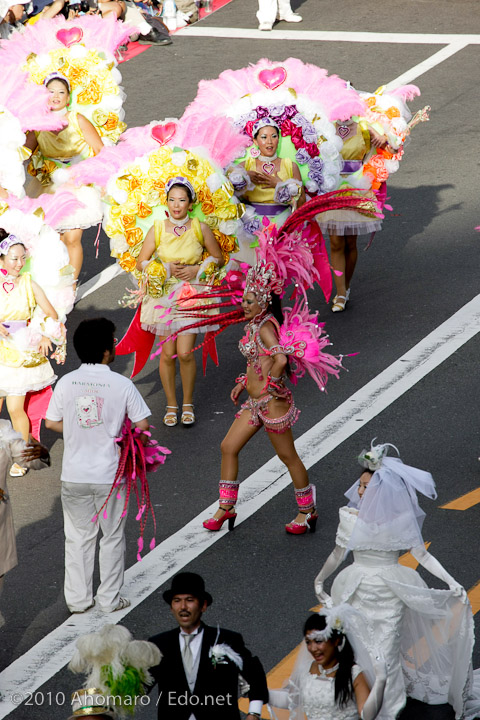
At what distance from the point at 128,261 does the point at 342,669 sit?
16.3ft

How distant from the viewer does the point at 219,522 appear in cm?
821

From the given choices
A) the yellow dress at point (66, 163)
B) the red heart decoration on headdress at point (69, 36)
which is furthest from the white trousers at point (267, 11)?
the yellow dress at point (66, 163)

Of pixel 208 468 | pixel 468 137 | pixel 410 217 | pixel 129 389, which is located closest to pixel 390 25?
pixel 468 137

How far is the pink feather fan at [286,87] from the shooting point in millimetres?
10781

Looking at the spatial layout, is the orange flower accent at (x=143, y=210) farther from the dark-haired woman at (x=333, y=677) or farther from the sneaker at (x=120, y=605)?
the dark-haired woman at (x=333, y=677)

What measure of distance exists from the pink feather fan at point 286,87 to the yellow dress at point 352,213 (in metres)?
0.30

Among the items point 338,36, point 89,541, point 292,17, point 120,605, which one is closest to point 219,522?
point 120,605

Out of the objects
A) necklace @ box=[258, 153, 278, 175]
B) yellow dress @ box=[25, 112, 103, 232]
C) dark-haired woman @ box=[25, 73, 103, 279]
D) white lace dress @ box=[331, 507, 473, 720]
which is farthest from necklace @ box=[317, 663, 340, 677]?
dark-haired woman @ box=[25, 73, 103, 279]

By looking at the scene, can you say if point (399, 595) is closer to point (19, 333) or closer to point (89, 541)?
point (89, 541)

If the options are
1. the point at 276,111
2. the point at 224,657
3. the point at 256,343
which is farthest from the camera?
the point at 276,111

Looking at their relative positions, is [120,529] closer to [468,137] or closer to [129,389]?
[129,389]

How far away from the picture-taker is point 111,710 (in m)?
4.94

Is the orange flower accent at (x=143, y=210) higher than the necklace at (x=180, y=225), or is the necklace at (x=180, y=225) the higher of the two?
the orange flower accent at (x=143, y=210)

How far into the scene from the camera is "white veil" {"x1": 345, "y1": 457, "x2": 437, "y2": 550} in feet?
20.6
